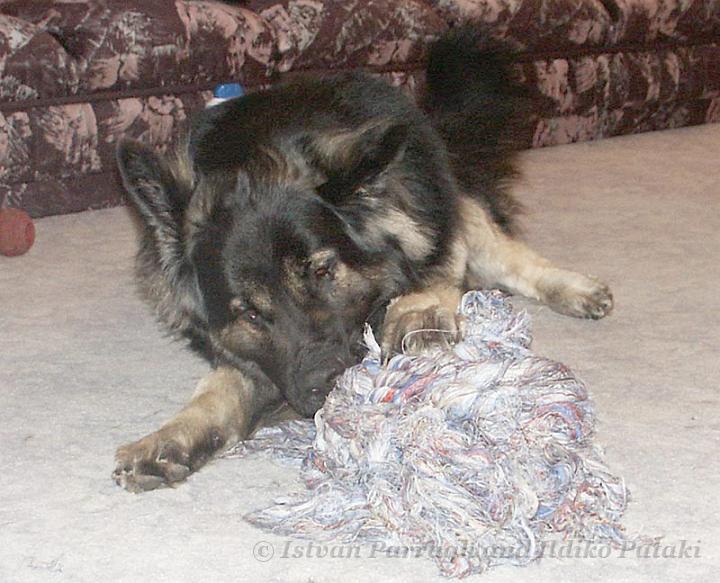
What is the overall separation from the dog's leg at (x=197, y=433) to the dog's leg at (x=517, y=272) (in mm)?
901

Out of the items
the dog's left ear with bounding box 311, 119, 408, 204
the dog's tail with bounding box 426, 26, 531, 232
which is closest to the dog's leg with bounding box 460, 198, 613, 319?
the dog's tail with bounding box 426, 26, 531, 232

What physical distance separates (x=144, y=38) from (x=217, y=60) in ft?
1.08

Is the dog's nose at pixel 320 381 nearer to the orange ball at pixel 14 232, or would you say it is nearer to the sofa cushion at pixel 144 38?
the orange ball at pixel 14 232

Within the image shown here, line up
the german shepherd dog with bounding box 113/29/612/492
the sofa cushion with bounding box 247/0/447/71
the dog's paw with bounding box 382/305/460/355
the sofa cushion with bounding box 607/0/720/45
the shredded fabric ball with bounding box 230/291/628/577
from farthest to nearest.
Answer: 1. the sofa cushion with bounding box 607/0/720/45
2. the sofa cushion with bounding box 247/0/447/71
3. the dog's paw with bounding box 382/305/460/355
4. the german shepherd dog with bounding box 113/29/612/492
5. the shredded fabric ball with bounding box 230/291/628/577

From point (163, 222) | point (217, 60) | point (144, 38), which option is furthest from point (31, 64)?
point (163, 222)

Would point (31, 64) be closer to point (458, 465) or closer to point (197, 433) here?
point (197, 433)

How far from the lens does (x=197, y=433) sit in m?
2.08

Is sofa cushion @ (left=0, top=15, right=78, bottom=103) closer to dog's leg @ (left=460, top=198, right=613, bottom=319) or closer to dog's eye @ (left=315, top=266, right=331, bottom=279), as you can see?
dog's leg @ (left=460, top=198, right=613, bottom=319)

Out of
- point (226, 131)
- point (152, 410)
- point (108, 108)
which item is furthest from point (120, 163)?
point (108, 108)

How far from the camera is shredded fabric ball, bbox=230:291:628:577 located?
169 cm

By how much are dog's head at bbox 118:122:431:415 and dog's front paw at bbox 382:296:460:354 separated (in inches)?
2.4

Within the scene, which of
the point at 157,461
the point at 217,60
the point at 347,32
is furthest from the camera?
the point at 347,32

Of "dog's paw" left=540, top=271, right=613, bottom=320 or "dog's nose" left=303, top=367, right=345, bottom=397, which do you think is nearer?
"dog's nose" left=303, top=367, right=345, bottom=397

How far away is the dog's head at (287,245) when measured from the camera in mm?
2131
